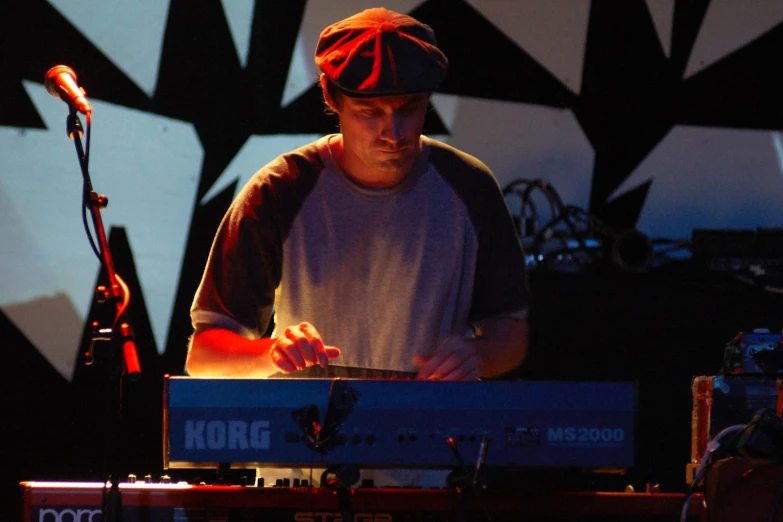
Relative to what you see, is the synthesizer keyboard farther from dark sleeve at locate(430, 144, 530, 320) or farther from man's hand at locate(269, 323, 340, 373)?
Result: dark sleeve at locate(430, 144, 530, 320)

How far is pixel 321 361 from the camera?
211 centimetres

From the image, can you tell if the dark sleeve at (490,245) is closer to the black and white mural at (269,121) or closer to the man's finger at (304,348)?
the man's finger at (304,348)

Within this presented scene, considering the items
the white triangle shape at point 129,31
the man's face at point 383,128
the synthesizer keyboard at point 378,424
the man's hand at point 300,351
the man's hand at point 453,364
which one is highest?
the white triangle shape at point 129,31

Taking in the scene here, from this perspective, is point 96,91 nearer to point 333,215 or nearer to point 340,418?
point 333,215

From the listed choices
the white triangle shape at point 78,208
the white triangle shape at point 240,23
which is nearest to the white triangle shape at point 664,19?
the white triangle shape at point 240,23

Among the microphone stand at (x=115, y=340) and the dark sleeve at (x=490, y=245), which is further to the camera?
the dark sleeve at (x=490, y=245)

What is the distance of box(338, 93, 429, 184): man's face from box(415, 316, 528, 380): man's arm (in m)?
0.47

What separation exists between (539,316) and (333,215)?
2.00 m

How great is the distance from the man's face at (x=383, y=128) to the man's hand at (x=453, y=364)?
0.53 meters

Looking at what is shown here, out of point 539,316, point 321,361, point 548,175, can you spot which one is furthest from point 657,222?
point 321,361

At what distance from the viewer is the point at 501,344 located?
8.78ft

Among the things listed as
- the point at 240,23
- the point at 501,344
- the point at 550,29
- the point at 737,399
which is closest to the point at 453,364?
the point at 501,344

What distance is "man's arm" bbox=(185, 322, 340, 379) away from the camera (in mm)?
2131

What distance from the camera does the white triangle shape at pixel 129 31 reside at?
15.9ft
